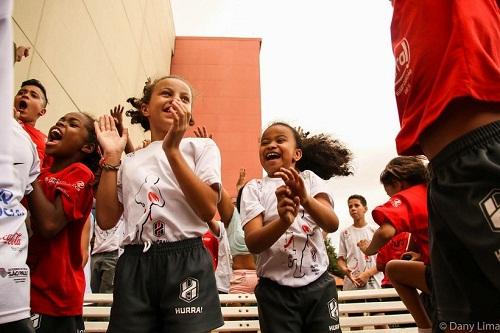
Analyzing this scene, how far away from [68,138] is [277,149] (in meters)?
1.08

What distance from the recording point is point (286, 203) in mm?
1548

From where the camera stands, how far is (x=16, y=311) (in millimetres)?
1114

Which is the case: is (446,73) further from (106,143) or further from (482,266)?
(106,143)

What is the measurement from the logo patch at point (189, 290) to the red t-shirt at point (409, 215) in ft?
3.09

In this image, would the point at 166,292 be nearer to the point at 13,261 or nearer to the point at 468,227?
the point at 13,261

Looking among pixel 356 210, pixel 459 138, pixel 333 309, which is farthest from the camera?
pixel 356 210

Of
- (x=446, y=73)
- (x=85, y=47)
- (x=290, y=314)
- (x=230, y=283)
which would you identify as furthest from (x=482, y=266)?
(x=85, y=47)

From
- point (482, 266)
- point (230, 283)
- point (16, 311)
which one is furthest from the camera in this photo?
point (230, 283)

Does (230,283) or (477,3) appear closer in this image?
(477,3)

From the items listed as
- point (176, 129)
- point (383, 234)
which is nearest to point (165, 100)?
point (176, 129)

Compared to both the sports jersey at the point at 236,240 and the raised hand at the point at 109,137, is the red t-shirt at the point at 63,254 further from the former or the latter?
the sports jersey at the point at 236,240

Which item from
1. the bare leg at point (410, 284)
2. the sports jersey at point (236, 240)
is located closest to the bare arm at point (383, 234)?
the bare leg at point (410, 284)

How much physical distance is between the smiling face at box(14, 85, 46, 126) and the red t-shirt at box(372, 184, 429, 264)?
197 cm

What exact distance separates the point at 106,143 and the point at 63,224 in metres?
0.38
